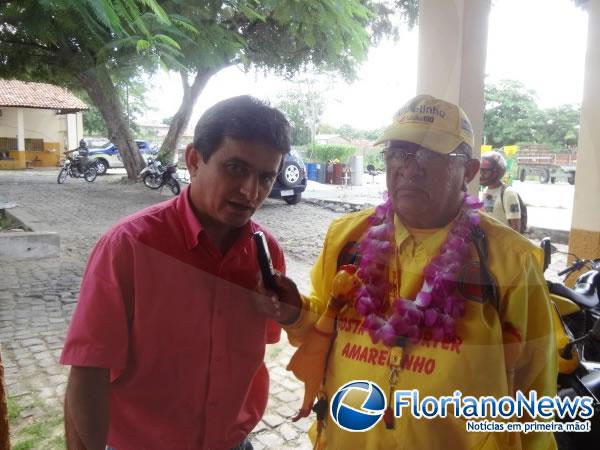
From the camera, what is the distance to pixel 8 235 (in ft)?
17.6

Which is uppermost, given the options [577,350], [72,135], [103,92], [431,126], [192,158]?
[72,135]

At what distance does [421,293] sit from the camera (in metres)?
1.27

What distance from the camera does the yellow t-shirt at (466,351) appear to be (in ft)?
3.87

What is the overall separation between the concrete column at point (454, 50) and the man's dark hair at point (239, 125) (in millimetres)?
2113

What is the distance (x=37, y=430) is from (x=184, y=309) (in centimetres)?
176

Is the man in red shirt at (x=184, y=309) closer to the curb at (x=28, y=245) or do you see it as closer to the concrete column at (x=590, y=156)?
the concrete column at (x=590, y=156)

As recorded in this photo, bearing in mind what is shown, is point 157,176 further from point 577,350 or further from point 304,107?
point 577,350

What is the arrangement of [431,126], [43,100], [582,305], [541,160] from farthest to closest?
1. [43,100]
2. [541,160]
3. [582,305]
4. [431,126]

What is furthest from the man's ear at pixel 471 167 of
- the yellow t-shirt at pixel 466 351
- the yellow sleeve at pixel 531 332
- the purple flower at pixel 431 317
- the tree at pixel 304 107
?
the tree at pixel 304 107

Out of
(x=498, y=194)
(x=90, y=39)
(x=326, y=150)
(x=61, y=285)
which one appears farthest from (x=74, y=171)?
(x=90, y=39)

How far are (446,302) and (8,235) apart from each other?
18.4ft

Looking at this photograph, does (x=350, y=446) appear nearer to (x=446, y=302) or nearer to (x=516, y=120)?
(x=446, y=302)

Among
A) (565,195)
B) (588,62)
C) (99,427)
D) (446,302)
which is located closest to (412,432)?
(446,302)

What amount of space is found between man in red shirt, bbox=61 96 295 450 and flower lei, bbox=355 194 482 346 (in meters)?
0.29
